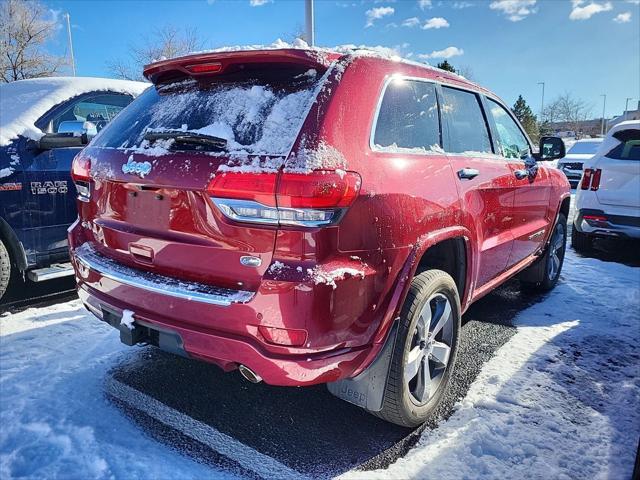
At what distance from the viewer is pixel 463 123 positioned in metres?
3.10

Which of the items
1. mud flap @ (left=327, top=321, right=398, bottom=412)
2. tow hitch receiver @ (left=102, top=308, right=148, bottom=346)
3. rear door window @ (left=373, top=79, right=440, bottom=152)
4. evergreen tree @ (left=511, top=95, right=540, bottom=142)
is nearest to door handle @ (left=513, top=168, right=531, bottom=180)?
rear door window @ (left=373, top=79, right=440, bottom=152)

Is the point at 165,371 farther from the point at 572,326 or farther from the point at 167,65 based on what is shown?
the point at 572,326

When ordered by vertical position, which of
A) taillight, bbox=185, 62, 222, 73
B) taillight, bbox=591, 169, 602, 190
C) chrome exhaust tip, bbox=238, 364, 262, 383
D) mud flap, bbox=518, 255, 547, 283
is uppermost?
taillight, bbox=185, 62, 222, 73

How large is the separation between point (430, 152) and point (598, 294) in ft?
11.3

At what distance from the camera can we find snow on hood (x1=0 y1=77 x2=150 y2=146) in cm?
407

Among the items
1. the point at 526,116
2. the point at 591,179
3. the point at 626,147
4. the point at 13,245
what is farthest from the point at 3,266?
the point at 526,116

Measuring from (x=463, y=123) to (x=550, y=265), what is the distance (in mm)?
2645

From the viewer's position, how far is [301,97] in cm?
207

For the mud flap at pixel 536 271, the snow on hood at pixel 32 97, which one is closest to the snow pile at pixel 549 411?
the mud flap at pixel 536 271

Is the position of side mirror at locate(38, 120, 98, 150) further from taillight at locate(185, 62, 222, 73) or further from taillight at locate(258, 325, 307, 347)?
taillight at locate(258, 325, 307, 347)

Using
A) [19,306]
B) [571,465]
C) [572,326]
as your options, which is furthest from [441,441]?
[19,306]

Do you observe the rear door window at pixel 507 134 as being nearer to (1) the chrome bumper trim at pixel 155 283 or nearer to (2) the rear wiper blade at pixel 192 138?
(2) the rear wiper blade at pixel 192 138

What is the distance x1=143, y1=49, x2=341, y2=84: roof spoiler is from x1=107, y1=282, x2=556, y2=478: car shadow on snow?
1.81 m

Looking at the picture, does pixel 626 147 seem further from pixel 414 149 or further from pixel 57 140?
pixel 57 140
